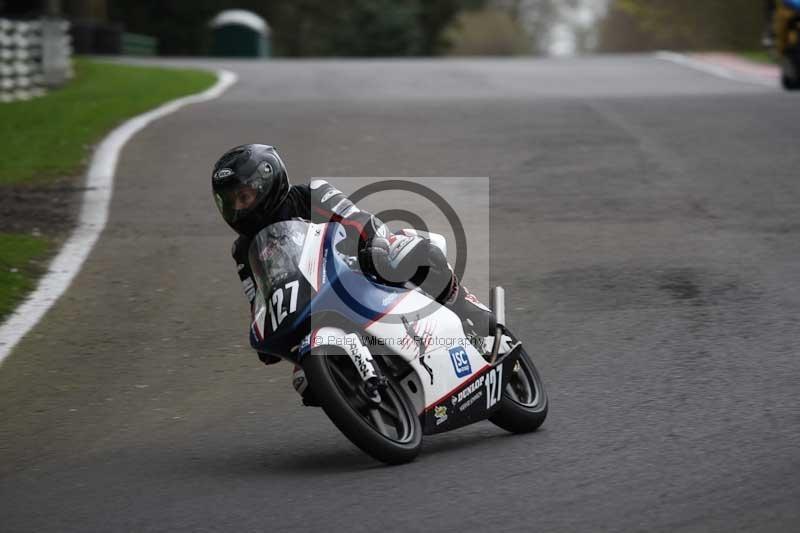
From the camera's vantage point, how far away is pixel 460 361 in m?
6.41

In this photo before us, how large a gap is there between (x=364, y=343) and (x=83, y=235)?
6301mm

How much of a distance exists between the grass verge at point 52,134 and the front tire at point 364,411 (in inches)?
161

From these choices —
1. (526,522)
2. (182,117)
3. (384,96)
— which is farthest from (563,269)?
(384,96)

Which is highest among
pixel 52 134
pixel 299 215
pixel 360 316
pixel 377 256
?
pixel 299 215

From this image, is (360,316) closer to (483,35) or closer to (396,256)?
(396,256)

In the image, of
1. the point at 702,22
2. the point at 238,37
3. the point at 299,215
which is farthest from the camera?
the point at 702,22

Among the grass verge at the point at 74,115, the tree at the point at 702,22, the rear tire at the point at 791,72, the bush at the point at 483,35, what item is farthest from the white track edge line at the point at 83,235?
the bush at the point at 483,35

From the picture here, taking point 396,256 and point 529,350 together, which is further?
point 529,350

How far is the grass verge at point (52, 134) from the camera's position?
10.8 m

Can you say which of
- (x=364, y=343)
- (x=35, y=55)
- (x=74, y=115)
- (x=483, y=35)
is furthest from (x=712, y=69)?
(x=483, y=35)

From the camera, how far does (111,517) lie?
5.37 m

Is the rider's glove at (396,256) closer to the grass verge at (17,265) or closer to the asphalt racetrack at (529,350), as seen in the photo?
the asphalt racetrack at (529,350)

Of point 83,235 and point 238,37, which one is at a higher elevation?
point 238,37

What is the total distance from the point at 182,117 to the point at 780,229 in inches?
360
